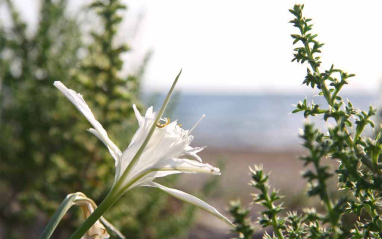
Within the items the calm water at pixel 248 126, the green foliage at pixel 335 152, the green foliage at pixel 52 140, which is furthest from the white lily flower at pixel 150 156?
the calm water at pixel 248 126

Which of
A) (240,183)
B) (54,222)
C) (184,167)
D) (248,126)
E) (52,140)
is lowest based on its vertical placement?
(54,222)

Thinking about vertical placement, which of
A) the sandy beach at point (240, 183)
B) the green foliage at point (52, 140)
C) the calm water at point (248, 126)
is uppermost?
the calm water at point (248, 126)

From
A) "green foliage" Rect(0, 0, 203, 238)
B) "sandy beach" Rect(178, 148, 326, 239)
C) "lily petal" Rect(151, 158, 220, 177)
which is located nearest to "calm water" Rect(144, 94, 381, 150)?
"sandy beach" Rect(178, 148, 326, 239)

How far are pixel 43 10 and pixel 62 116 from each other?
915 millimetres

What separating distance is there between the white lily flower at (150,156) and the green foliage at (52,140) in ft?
5.64

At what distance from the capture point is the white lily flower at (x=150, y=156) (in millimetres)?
1003

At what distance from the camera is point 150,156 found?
1.09 meters

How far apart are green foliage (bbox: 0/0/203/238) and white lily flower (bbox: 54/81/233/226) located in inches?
67.7

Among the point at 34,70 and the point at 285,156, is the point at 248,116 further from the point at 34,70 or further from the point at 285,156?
the point at 34,70

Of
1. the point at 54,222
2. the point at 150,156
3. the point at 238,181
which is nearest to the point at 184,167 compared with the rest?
the point at 150,156

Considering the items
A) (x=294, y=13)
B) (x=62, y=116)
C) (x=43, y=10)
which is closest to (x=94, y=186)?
(x=62, y=116)

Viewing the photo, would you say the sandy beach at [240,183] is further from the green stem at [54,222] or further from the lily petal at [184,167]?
the green stem at [54,222]

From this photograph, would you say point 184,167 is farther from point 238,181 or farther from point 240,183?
point 238,181

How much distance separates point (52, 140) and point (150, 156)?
2.73 m
